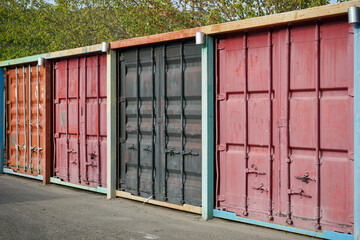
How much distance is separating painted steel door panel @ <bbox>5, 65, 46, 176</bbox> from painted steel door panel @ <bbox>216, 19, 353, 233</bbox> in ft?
17.7

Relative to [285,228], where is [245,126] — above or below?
above

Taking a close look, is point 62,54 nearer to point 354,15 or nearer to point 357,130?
point 354,15

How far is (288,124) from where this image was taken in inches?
228

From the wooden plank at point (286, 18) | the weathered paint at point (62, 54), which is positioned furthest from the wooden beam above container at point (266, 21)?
the weathered paint at point (62, 54)

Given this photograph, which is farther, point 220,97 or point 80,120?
point 80,120

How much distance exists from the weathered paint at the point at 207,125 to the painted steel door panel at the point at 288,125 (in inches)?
4.5

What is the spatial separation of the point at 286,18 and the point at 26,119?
25.1ft

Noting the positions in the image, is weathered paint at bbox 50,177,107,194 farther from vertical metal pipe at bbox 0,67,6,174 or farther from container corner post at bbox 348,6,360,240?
container corner post at bbox 348,6,360,240

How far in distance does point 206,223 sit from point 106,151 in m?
3.06

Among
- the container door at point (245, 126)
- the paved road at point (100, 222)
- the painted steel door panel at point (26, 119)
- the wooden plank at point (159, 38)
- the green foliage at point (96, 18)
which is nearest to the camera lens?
the paved road at point (100, 222)

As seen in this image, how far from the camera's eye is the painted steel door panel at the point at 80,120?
8727mm

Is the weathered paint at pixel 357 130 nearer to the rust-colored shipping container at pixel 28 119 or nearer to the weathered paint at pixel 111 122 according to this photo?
the weathered paint at pixel 111 122

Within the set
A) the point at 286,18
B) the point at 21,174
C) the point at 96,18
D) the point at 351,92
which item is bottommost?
the point at 21,174

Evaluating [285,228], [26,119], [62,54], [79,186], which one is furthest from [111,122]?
[285,228]
